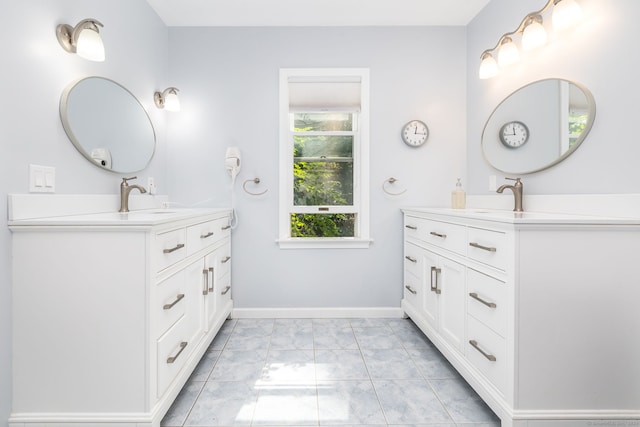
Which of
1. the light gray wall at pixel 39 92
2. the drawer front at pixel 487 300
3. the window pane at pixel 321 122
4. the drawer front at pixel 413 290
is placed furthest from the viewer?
the window pane at pixel 321 122

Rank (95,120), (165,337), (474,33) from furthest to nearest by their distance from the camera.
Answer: (474,33)
(95,120)
(165,337)

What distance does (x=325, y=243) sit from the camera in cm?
282

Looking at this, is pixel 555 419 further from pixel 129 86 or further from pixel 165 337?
pixel 129 86

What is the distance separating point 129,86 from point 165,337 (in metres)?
1.62

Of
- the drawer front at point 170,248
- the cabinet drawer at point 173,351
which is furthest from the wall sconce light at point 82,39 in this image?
the cabinet drawer at point 173,351

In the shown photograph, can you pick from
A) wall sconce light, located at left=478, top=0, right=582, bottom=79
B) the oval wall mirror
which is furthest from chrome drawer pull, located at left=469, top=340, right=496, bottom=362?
wall sconce light, located at left=478, top=0, right=582, bottom=79

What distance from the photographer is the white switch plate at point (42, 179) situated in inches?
56.0

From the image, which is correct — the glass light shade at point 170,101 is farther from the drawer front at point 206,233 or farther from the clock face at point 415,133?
the clock face at point 415,133

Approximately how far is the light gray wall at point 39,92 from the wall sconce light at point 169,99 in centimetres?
40

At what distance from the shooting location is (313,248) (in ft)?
9.25

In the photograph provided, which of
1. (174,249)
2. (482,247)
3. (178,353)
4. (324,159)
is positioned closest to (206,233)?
(174,249)

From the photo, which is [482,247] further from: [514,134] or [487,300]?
[514,134]

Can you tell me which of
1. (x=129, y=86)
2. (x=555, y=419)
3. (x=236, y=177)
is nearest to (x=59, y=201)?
(x=129, y=86)

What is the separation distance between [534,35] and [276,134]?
1.80m
